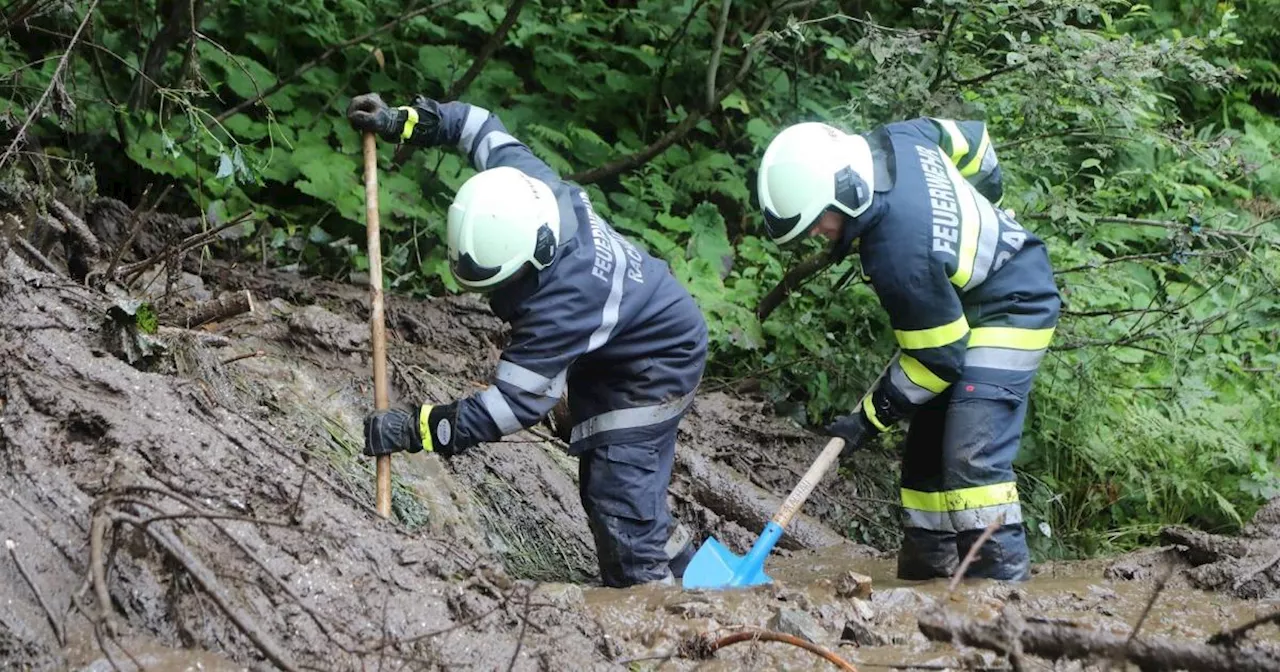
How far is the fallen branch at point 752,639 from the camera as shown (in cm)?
300

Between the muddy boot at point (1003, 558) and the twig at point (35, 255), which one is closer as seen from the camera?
the twig at point (35, 255)

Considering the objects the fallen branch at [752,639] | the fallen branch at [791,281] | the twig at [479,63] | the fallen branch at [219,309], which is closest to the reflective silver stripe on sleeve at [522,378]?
the fallen branch at [752,639]

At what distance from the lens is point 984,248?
14.2ft

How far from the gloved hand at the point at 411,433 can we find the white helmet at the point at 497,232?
474 mm

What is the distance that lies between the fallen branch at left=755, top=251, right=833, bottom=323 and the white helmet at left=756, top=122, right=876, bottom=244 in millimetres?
1664

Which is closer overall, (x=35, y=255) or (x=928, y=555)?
(x=35, y=255)

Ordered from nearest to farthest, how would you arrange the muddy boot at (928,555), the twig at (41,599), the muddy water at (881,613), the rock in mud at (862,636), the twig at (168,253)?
the twig at (41,599) < the muddy water at (881,613) < the rock in mud at (862,636) < the twig at (168,253) < the muddy boot at (928,555)

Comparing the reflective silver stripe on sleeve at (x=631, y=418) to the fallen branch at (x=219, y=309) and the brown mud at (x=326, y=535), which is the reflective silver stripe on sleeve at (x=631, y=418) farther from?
the fallen branch at (x=219, y=309)

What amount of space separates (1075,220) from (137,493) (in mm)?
Answer: 4473

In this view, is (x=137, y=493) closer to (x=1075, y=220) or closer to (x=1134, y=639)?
(x=1134, y=639)

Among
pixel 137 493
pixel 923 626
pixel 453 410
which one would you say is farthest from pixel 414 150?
pixel 923 626

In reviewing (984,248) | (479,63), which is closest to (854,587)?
(984,248)

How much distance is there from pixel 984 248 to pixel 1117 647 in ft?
8.70

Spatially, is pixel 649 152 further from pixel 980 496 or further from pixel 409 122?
pixel 980 496
